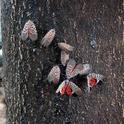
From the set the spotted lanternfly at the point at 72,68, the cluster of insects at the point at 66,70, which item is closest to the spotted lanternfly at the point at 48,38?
the cluster of insects at the point at 66,70

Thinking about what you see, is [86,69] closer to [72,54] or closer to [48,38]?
[72,54]

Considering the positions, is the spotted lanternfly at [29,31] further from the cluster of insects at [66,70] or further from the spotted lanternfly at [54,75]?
the spotted lanternfly at [54,75]

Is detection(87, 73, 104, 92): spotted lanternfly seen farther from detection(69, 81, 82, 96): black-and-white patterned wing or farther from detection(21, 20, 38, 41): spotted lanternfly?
detection(21, 20, 38, 41): spotted lanternfly

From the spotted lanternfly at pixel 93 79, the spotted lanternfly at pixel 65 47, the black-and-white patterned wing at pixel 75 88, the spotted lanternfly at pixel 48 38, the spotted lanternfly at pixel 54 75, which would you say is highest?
the spotted lanternfly at pixel 48 38

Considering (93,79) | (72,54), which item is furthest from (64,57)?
(93,79)

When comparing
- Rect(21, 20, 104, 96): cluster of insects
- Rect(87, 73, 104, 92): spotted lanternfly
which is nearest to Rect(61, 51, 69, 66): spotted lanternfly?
Rect(21, 20, 104, 96): cluster of insects

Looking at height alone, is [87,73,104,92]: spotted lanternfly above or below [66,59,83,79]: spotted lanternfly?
below
